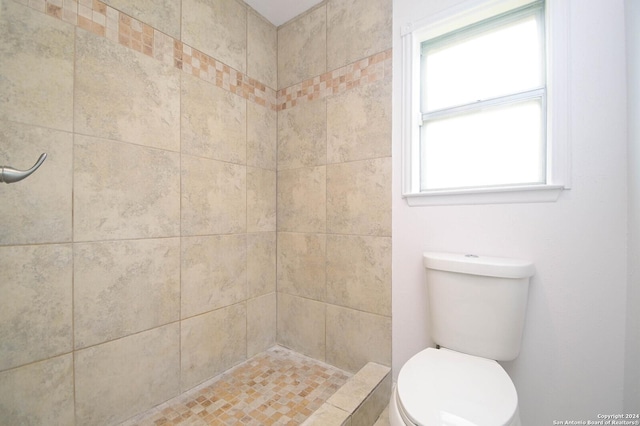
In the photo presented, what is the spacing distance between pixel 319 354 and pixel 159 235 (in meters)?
1.12

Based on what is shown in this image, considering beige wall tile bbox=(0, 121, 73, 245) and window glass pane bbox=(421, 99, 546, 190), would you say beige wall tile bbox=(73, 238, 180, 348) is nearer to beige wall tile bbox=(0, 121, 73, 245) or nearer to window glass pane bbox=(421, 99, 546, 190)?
beige wall tile bbox=(0, 121, 73, 245)

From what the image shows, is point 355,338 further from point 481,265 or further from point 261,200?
point 261,200

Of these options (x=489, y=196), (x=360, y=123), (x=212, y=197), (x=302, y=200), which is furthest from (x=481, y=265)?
(x=212, y=197)

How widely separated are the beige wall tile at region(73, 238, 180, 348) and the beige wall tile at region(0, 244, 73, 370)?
36 mm

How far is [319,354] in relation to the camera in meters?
1.64

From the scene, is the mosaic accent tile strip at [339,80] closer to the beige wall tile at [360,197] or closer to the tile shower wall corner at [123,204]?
the tile shower wall corner at [123,204]

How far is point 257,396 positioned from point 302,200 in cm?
107

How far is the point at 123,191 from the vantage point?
1.13 meters

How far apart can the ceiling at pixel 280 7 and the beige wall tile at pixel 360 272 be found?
1.41 metres

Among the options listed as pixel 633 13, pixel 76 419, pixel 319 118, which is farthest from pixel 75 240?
pixel 633 13

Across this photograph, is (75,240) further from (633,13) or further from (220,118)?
(633,13)

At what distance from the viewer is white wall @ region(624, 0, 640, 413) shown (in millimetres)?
875

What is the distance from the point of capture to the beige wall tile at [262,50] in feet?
5.49

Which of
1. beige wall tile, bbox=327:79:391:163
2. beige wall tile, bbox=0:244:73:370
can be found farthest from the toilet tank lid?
beige wall tile, bbox=0:244:73:370
